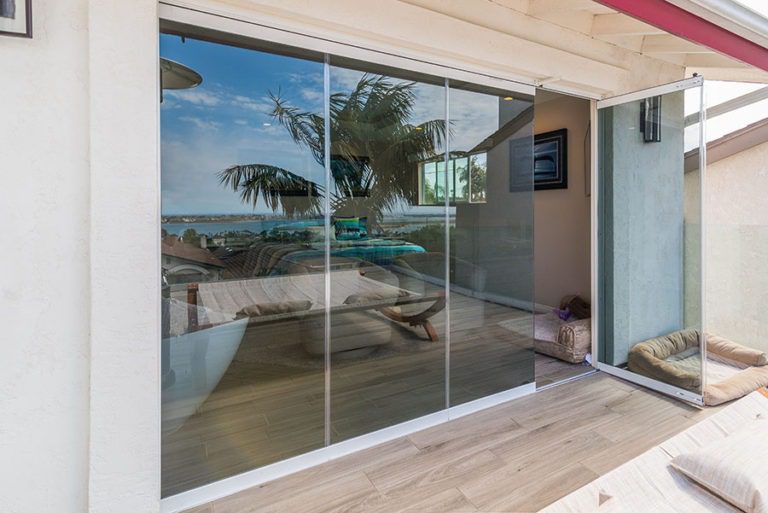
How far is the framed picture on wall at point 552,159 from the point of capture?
16.7 ft

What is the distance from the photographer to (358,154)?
8.16ft

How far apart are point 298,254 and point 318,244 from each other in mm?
131

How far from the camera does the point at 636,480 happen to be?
160cm

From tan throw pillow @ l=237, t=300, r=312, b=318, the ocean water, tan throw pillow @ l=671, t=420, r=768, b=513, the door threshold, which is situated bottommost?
the door threshold

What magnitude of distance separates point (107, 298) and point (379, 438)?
1.77 m

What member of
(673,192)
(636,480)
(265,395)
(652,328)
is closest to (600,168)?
(673,192)

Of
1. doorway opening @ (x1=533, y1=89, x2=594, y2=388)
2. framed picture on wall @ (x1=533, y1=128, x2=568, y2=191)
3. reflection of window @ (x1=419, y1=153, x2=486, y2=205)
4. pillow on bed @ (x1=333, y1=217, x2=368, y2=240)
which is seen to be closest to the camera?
pillow on bed @ (x1=333, y1=217, x2=368, y2=240)

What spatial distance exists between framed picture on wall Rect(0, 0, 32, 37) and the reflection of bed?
1213 mm

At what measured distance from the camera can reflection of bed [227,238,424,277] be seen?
7.24ft

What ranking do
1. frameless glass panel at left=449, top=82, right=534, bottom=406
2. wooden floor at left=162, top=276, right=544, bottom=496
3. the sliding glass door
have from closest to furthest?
the sliding glass door, wooden floor at left=162, top=276, right=544, bottom=496, frameless glass panel at left=449, top=82, right=534, bottom=406

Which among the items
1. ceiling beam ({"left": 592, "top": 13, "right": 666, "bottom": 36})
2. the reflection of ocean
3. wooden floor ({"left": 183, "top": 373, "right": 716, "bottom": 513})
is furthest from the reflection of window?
wooden floor ({"left": 183, "top": 373, "right": 716, "bottom": 513})

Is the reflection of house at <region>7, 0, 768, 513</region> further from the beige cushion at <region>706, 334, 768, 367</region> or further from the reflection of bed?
the beige cushion at <region>706, 334, 768, 367</region>

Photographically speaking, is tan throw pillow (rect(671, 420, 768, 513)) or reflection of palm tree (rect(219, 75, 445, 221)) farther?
reflection of palm tree (rect(219, 75, 445, 221))

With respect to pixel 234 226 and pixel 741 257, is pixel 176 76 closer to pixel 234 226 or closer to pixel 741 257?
pixel 234 226
